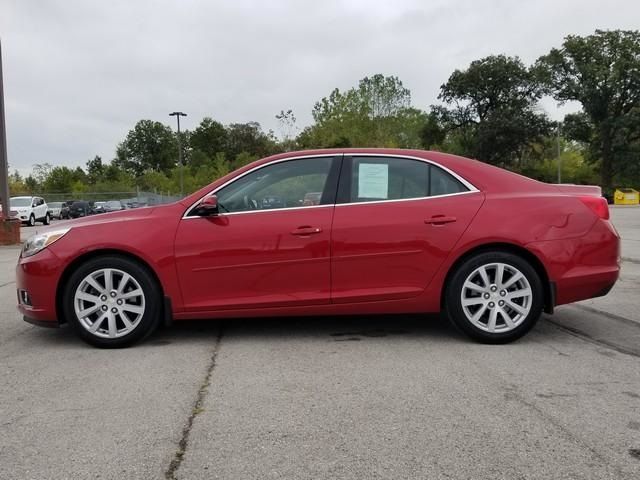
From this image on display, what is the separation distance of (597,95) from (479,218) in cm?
5762

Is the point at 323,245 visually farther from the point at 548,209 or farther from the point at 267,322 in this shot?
the point at 548,209

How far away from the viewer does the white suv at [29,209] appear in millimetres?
31469

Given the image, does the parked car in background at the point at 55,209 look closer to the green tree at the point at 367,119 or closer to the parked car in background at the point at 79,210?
the parked car in background at the point at 79,210

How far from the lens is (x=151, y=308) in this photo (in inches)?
187

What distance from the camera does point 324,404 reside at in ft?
11.5

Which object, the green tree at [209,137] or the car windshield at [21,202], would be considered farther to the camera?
the green tree at [209,137]

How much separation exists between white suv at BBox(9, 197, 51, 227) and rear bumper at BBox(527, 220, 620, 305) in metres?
31.2

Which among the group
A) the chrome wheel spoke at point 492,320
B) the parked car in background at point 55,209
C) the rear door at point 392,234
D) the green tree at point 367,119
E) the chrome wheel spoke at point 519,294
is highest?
the green tree at point 367,119

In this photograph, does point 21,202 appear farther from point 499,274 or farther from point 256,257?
point 499,274

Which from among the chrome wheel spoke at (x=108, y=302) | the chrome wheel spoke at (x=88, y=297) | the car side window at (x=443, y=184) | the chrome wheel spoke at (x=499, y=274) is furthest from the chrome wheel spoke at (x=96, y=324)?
the chrome wheel spoke at (x=499, y=274)

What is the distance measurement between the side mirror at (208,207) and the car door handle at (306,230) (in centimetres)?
65

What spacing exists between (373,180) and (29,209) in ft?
103

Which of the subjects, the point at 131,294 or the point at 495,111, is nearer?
the point at 131,294

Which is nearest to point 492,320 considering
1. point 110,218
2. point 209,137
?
point 110,218
